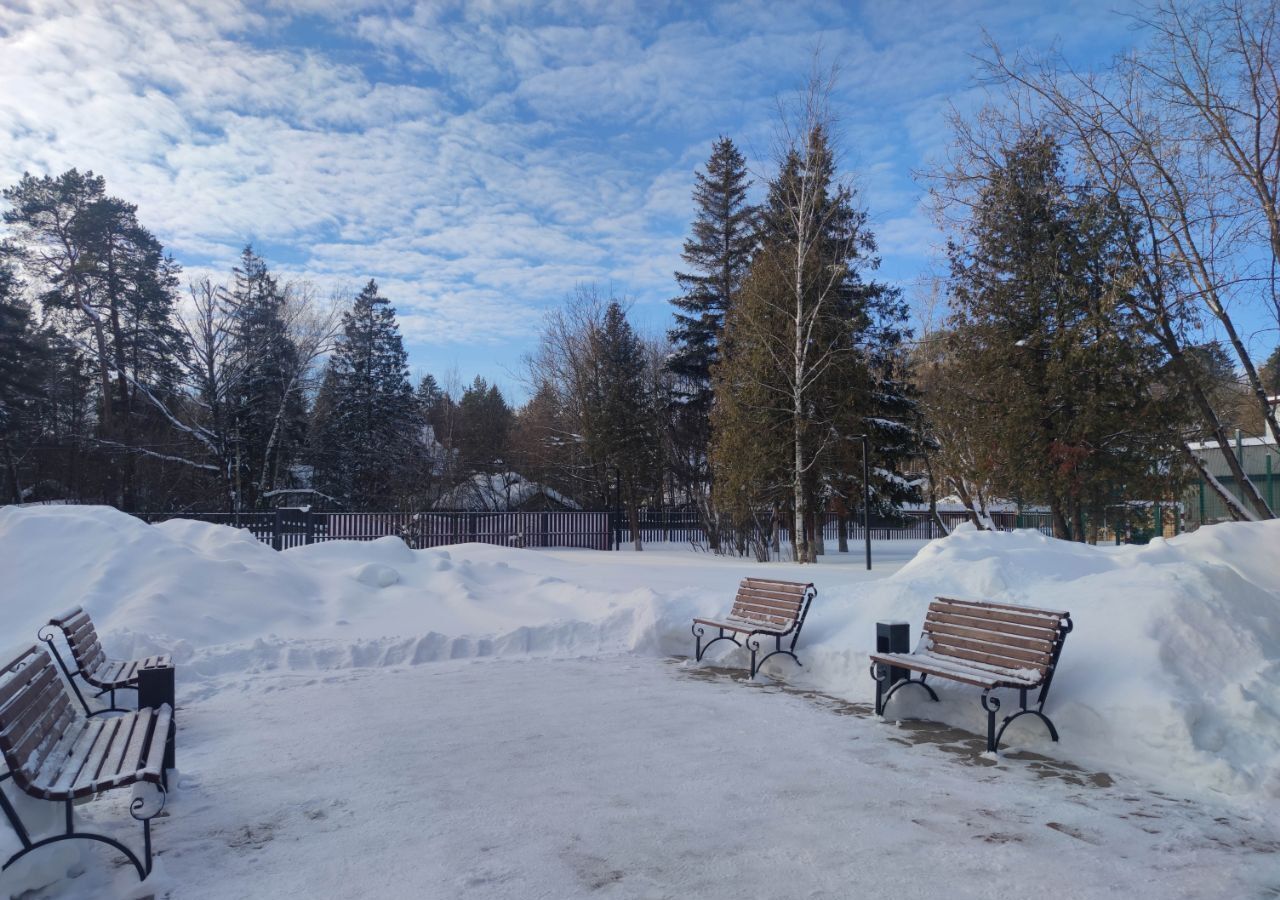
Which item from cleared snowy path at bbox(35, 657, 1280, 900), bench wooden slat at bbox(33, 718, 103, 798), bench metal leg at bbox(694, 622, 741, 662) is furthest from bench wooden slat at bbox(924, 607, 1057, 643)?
bench wooden slat at bbox(33, 718, 103, 798)

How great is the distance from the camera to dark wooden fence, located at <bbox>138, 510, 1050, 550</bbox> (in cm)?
1969

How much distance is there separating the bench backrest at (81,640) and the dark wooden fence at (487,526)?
11200 millimetres

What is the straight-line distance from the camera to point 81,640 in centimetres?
620

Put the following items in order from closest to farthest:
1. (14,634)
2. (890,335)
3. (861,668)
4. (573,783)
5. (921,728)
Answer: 1. (573,783)
2. (921,728)
3. (861,668)
4. (14,634)
5. (890,335)

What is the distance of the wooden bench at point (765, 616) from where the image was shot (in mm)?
8550

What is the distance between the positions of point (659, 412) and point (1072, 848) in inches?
1228

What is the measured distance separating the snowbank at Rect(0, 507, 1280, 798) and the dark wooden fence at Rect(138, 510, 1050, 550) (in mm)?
6512

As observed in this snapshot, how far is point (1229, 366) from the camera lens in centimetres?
1678

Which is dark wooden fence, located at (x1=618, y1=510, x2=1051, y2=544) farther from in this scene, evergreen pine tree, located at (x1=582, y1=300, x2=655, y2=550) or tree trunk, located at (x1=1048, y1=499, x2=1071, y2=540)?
tree trunk, located at (x1=1048, y1=499, x2=1071, y2=540)

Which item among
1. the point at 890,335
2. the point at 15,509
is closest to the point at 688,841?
the point at 15,509

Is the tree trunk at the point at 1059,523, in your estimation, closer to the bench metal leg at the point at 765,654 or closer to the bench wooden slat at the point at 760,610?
the bench wooden slat at the point at 760,610

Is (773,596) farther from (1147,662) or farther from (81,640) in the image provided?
(81,640)

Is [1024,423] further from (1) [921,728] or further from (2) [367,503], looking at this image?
(2) [367,503]

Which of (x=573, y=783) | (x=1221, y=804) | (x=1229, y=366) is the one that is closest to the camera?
(x=1221, y=804)
